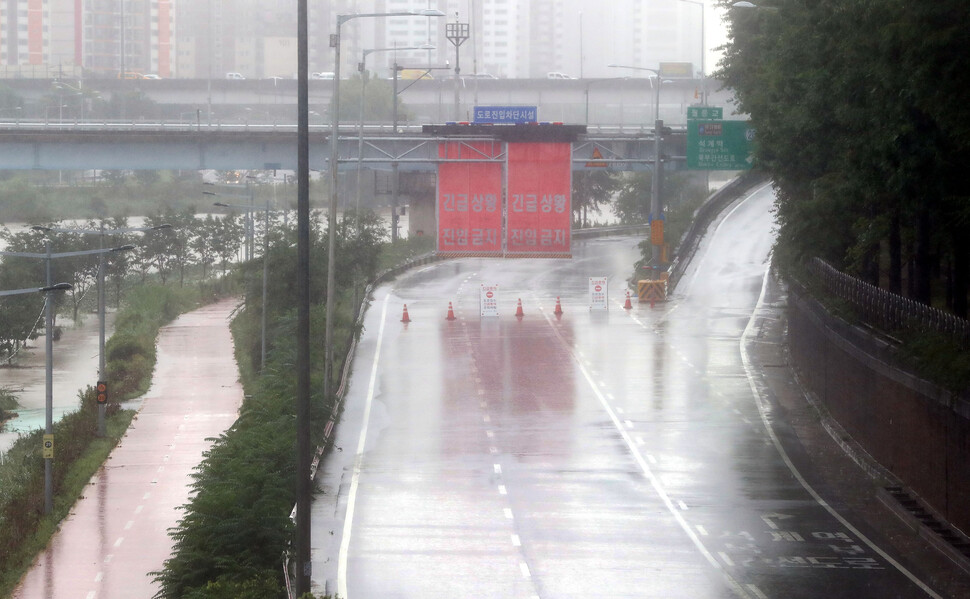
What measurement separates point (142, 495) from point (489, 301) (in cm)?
2461

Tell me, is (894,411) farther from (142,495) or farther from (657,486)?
(142,495)

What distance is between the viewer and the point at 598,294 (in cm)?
5412

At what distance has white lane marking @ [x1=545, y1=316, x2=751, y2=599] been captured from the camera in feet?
65.1

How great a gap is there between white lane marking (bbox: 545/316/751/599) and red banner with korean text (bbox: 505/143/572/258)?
4462 mm

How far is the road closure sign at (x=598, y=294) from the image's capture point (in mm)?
53938

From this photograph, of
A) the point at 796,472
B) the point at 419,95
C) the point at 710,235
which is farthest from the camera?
the point at 419,95

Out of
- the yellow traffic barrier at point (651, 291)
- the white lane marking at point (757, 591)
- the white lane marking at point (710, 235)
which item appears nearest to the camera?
the white lane marking at point (757, 591)

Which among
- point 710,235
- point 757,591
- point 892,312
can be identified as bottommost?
point 757,591

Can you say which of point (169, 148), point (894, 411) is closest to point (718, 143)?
point (894, 411)

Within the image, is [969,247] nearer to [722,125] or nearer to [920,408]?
[920,408]

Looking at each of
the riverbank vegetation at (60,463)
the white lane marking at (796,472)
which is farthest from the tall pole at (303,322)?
the white lane marking at (796,472)

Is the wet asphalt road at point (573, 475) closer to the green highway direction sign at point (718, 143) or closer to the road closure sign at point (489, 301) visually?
the road closure sign at point (489, 301)

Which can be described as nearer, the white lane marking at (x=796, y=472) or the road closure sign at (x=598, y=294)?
the white lane marking at (x=796, y=472)

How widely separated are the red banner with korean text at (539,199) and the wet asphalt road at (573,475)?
14.4 ft
